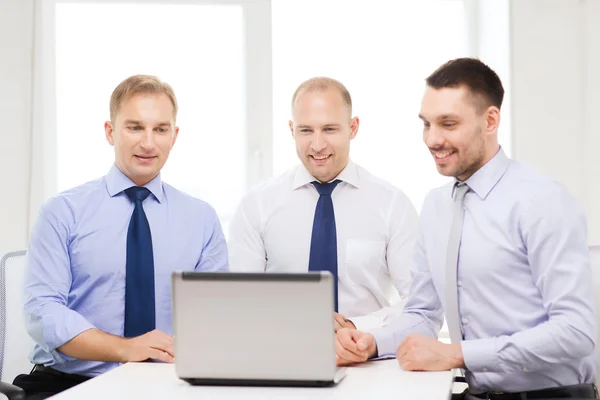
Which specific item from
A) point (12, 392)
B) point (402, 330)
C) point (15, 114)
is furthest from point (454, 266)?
point (15, 114)

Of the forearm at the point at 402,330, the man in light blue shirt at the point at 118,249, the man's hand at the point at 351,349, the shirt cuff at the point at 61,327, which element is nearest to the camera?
the man's hand at the point at 351,349

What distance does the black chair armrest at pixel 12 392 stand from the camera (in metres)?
2.40

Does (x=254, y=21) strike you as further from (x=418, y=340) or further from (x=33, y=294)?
(x=418, y=340)

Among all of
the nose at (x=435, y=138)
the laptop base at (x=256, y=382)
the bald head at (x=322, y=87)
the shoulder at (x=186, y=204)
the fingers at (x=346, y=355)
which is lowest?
the laptop base at (x=256, y=382)

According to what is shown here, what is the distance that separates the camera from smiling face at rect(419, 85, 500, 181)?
234 cm

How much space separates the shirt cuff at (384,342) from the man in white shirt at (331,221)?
750mm

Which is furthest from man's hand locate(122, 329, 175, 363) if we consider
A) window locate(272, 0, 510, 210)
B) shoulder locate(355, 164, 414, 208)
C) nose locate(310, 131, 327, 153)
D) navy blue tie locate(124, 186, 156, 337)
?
window locate(272, 0, 510, 210)

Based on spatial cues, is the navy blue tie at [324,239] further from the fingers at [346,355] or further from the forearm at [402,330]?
the fingers at [346,355]

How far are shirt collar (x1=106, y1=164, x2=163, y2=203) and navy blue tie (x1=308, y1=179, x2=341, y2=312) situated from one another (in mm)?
658

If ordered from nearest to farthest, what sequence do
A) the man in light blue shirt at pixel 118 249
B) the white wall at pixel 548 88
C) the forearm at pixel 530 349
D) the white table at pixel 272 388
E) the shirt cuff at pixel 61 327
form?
1. the white table at pixel 272 388
2. the forearm at pixel 530 349
3. the shirt cuff at pixel 61 327
4. the man in light blue shirt at pixel 118 249
5. the white wall at pixel 548 88

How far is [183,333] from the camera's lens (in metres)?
1.88

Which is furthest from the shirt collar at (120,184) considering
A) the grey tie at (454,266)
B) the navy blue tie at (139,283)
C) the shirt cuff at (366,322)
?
the grey tie at (454,266)

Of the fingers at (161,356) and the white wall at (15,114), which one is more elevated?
the white wall at (15,114)

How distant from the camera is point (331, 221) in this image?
3.15 m
